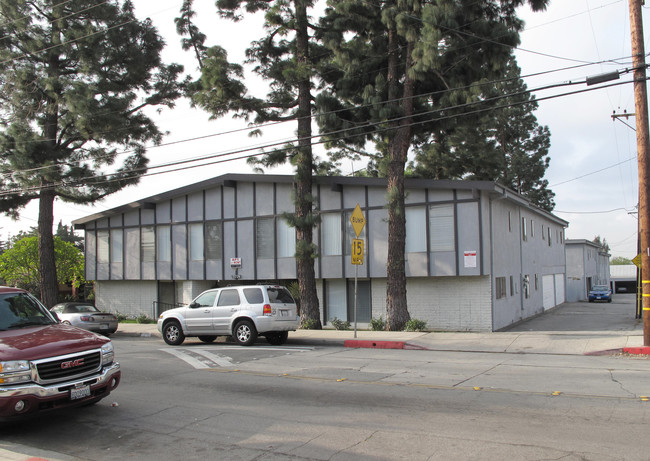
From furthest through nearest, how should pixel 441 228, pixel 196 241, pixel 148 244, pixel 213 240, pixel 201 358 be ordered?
pixel 148 244 < pixel 196 241 < pixel 213 240 < pixel 441 228 < pixel 201 358

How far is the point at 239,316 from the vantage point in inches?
631

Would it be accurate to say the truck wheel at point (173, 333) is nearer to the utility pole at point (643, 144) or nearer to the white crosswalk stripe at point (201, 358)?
the white crosswalk stripe at point (201, 358)

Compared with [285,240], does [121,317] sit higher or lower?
lower

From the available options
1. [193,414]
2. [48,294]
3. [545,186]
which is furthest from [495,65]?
[545,186]

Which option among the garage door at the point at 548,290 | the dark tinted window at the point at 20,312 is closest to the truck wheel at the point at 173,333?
the dark tinted window at the point at 20,312

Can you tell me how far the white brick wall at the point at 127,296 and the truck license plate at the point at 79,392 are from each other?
22754 millimetres

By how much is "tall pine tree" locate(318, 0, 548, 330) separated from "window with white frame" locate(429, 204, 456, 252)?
1.90 metres

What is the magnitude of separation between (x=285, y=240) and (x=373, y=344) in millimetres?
9562

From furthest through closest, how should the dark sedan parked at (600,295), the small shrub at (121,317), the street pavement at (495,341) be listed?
1. the dark sedan parked at (600,295)
2. the small shrub at (121,317)
3. the street pavement at (495,341)

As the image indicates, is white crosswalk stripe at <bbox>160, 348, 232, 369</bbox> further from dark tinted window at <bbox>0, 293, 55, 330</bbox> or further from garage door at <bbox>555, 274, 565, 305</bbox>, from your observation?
garage door at <bbox>555, 274, 565, 305</bbox>

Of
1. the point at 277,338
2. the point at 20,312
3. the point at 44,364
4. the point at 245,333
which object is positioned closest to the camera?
the point at 44,364

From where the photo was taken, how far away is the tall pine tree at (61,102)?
87.1 feet

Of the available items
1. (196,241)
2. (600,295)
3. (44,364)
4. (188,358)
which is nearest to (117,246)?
(196,241)

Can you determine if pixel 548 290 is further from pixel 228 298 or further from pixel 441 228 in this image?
pixel 228 298
